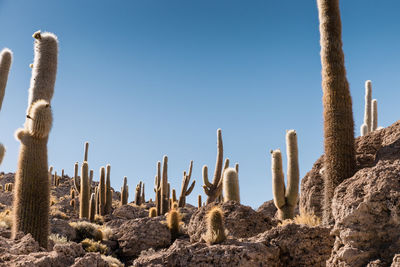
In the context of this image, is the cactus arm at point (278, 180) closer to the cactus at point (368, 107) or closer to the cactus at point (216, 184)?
the cactus at point (216, 184)

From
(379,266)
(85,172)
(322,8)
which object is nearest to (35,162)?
(322,8)

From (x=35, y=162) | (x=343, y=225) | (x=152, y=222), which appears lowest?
(x=343, y=225)

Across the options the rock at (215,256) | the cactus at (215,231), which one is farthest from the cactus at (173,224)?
the rock at (215,256)

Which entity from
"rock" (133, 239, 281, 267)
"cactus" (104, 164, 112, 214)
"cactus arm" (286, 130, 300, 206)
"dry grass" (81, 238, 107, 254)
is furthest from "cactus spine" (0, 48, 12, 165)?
"cactus" (104, 164, 112, 214)

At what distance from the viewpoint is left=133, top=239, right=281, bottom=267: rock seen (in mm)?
7695

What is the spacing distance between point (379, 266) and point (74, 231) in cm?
1355

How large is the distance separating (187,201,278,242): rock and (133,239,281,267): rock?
3384 mm

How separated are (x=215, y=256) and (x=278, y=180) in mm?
8541

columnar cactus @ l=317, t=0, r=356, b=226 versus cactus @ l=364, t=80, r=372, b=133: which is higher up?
cactus @ l=364, t=80, r=372, b=133

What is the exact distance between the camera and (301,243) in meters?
8.16

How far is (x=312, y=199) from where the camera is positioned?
1228 centimetres

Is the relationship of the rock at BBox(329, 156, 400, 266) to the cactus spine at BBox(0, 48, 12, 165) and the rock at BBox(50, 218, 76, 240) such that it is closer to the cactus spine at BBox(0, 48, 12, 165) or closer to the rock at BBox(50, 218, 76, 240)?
the rock at BBox(50, 218, 76, 240)

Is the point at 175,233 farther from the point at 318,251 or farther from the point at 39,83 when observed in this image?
the point at 318,251

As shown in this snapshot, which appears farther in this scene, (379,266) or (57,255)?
(57,255)
